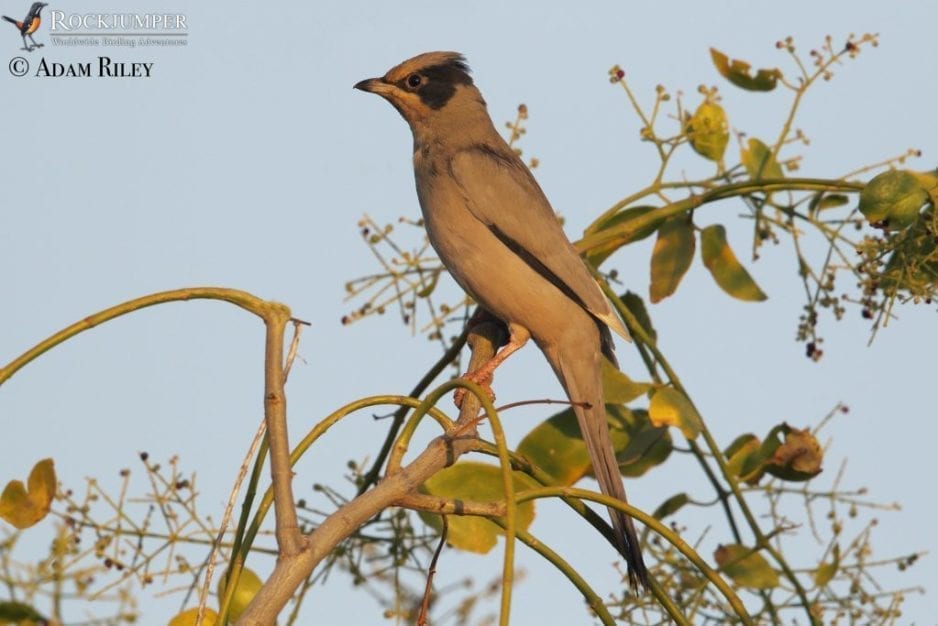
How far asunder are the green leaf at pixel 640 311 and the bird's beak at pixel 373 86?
184cm

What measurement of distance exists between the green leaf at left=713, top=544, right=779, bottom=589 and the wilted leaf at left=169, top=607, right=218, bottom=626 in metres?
2.02

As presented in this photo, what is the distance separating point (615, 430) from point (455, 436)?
1781mm

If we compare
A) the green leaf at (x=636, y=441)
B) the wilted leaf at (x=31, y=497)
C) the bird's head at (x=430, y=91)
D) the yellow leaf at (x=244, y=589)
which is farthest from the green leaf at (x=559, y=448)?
the bird's head at (x=430, y=91)

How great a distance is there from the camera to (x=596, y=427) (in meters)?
4.33

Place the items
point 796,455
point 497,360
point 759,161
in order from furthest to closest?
1. point 497,360
2. point 759,161
3. point 796,455

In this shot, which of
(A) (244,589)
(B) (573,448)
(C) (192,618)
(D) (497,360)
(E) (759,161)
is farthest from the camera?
(D) (497,360)

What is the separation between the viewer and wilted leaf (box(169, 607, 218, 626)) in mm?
2768

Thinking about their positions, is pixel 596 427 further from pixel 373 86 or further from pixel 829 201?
pixel 373 86

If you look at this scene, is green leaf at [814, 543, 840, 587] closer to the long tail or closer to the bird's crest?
the long tail

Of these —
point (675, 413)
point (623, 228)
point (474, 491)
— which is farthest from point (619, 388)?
point (474, 491)

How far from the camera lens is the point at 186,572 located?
12.7ft

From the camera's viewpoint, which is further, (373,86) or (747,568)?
(373,86)

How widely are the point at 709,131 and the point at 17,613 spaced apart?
3.73 meters

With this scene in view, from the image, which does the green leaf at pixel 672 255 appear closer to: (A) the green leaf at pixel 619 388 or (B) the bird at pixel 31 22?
(A) the green leaf at pixel 619 388
